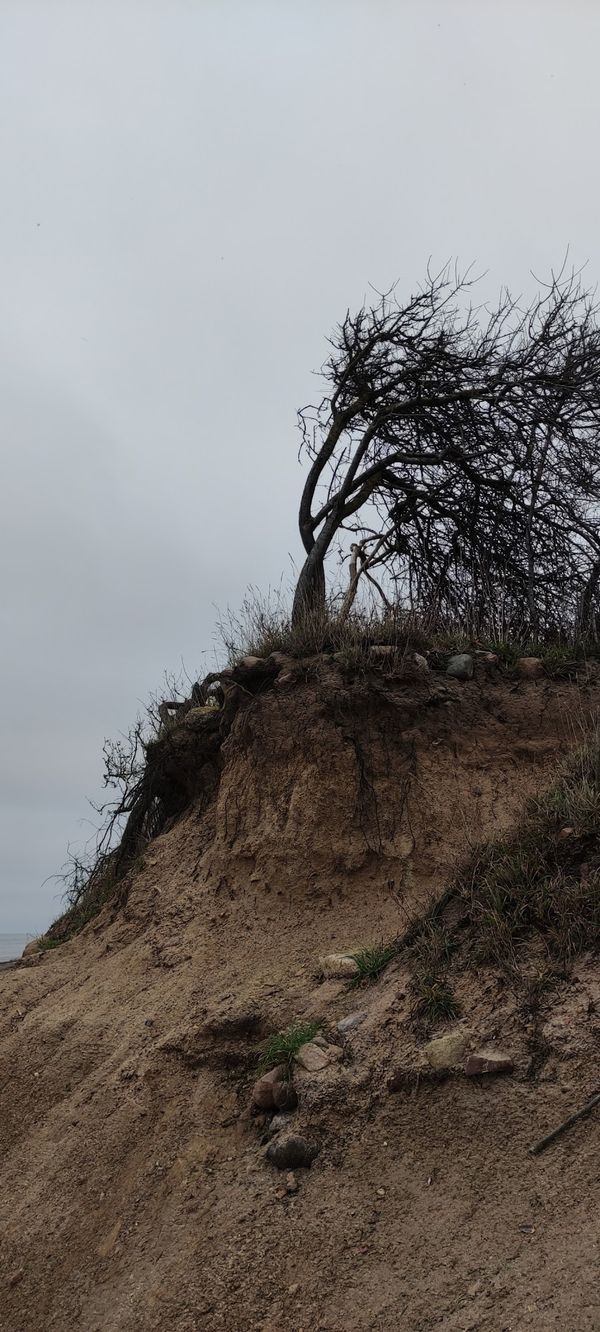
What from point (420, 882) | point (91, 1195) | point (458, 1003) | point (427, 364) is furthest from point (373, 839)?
point (427, 364)

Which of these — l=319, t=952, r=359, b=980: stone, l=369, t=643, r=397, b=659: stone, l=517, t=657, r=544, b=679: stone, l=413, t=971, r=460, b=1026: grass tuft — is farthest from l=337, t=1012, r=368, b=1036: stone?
l=517, t=657, r=544, b=679: stone

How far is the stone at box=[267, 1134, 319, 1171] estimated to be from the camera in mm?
5062

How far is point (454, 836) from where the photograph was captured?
7344mm

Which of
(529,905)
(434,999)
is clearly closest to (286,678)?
(529,905)

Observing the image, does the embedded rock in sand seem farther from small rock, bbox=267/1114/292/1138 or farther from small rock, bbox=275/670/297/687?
small rock, bbox=275/670/297/687

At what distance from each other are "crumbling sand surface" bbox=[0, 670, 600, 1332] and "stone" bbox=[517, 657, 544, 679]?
116 millimetres

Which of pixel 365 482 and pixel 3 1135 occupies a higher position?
pixel 365 482

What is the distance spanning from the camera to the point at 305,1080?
539 centimetres

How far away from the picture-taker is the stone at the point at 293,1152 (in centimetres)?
Result: 506

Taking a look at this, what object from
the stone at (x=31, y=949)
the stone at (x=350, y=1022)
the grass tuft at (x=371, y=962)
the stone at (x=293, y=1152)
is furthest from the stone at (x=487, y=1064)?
the stone at (x=31, y=949)

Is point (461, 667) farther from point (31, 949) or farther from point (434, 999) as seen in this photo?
point (31, 949)

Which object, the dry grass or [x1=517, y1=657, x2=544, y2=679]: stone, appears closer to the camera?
the dry grass

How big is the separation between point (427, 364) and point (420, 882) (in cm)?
631

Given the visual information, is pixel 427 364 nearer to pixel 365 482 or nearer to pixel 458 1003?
pixel 365 482
